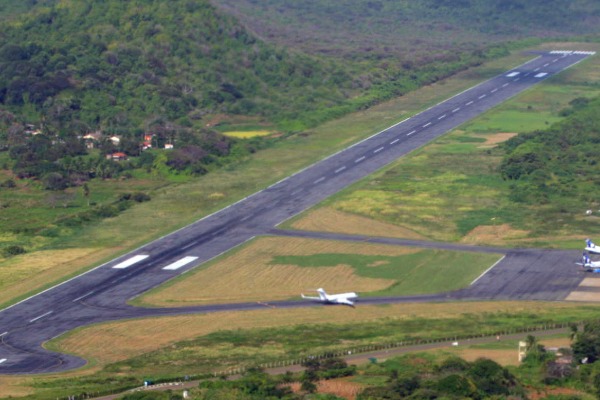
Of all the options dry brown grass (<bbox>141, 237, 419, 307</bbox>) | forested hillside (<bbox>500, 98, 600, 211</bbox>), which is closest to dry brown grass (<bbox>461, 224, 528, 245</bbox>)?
dry brown grass (<bbox>141, 237, 419, 307</bbox>)

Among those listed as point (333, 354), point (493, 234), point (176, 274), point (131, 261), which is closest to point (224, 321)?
point (333, 354)

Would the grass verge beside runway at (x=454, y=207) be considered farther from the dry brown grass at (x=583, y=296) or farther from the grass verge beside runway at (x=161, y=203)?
the dry brown grass at (x=583, y=296)

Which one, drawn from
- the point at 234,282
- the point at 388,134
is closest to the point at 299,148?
the point at 388,134

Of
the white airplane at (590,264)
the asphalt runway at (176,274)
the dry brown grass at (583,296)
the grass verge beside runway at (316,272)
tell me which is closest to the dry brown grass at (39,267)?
the asphalt runway at (176,274)

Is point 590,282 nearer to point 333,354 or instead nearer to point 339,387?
point 333,354

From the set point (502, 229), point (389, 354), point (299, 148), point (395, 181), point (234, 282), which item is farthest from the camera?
point (299, 148)

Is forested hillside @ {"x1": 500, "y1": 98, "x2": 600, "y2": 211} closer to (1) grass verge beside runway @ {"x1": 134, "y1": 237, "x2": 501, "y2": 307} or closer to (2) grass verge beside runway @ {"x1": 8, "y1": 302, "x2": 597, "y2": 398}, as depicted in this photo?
(1) grass verge beside runway @ {"x1": 134, "y1": 237, "x2": 501, "y2": 307}

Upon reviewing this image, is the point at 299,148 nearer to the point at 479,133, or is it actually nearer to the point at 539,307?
the point at 479,133
